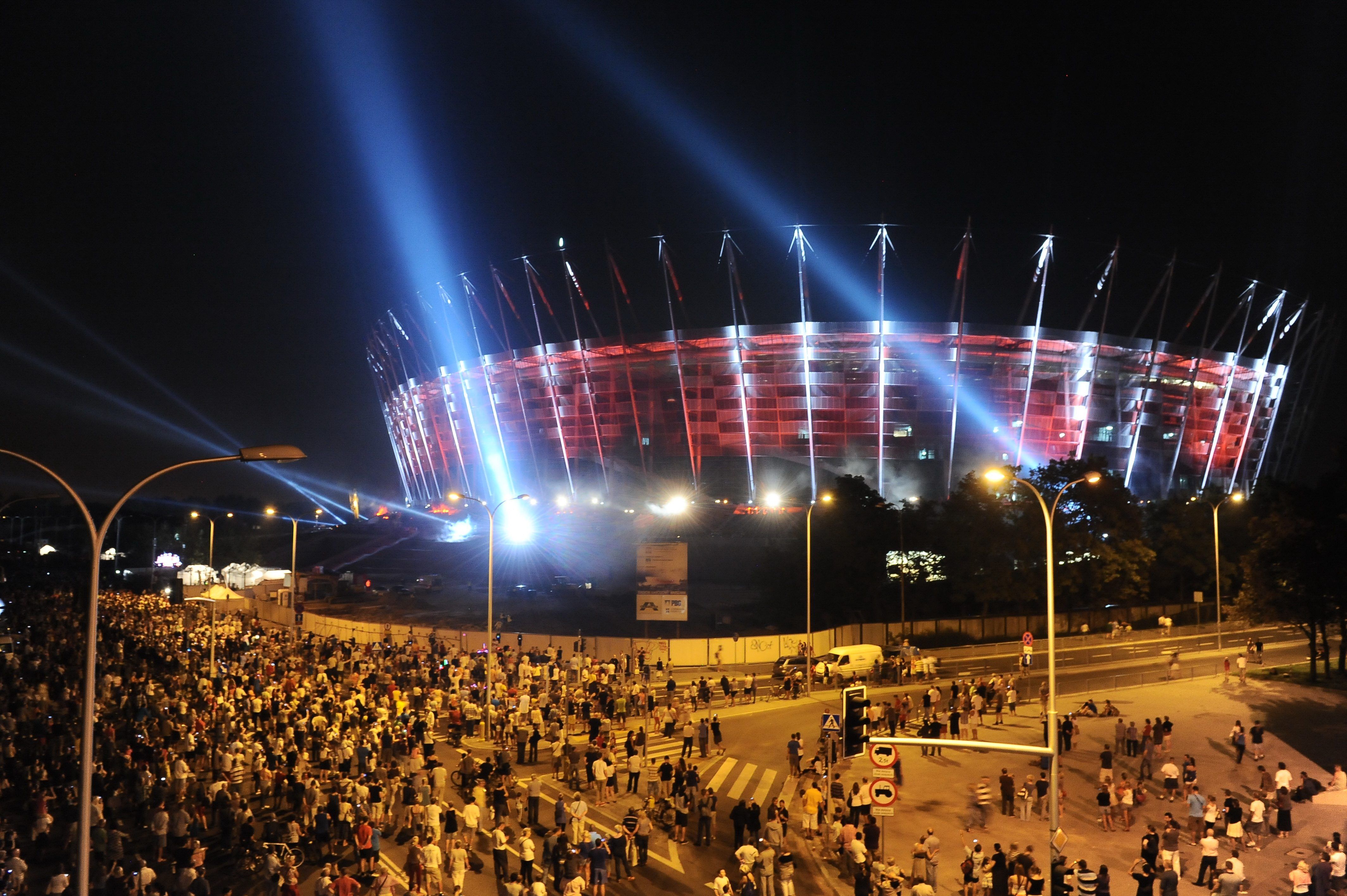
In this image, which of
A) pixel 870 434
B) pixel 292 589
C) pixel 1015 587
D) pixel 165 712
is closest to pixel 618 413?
pixel 870 434

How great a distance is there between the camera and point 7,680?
28.9 m

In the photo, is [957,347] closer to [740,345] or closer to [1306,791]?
[740,345]

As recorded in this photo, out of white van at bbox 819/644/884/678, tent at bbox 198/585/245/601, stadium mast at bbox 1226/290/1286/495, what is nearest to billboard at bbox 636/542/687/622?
Answer: white van at bbox 819/644/884/678

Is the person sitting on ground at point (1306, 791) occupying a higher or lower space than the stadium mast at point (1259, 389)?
lower

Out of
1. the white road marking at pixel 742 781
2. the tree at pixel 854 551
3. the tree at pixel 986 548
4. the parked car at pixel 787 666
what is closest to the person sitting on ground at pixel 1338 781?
the white road marking at pixel 742 781

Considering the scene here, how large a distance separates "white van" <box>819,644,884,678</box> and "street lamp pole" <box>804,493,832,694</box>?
73 cm

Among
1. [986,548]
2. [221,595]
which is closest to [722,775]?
[986,548]

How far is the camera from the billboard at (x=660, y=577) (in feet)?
113

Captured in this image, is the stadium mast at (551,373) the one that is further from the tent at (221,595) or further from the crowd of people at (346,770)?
the crowd of people at (346,770)

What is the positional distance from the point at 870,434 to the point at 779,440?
6.96 m

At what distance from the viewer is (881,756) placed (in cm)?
1525

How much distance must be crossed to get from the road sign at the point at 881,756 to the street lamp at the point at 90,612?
9.96 m

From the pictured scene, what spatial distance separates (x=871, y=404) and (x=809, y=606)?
116 ft

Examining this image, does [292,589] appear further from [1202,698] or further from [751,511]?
[1202,698]
